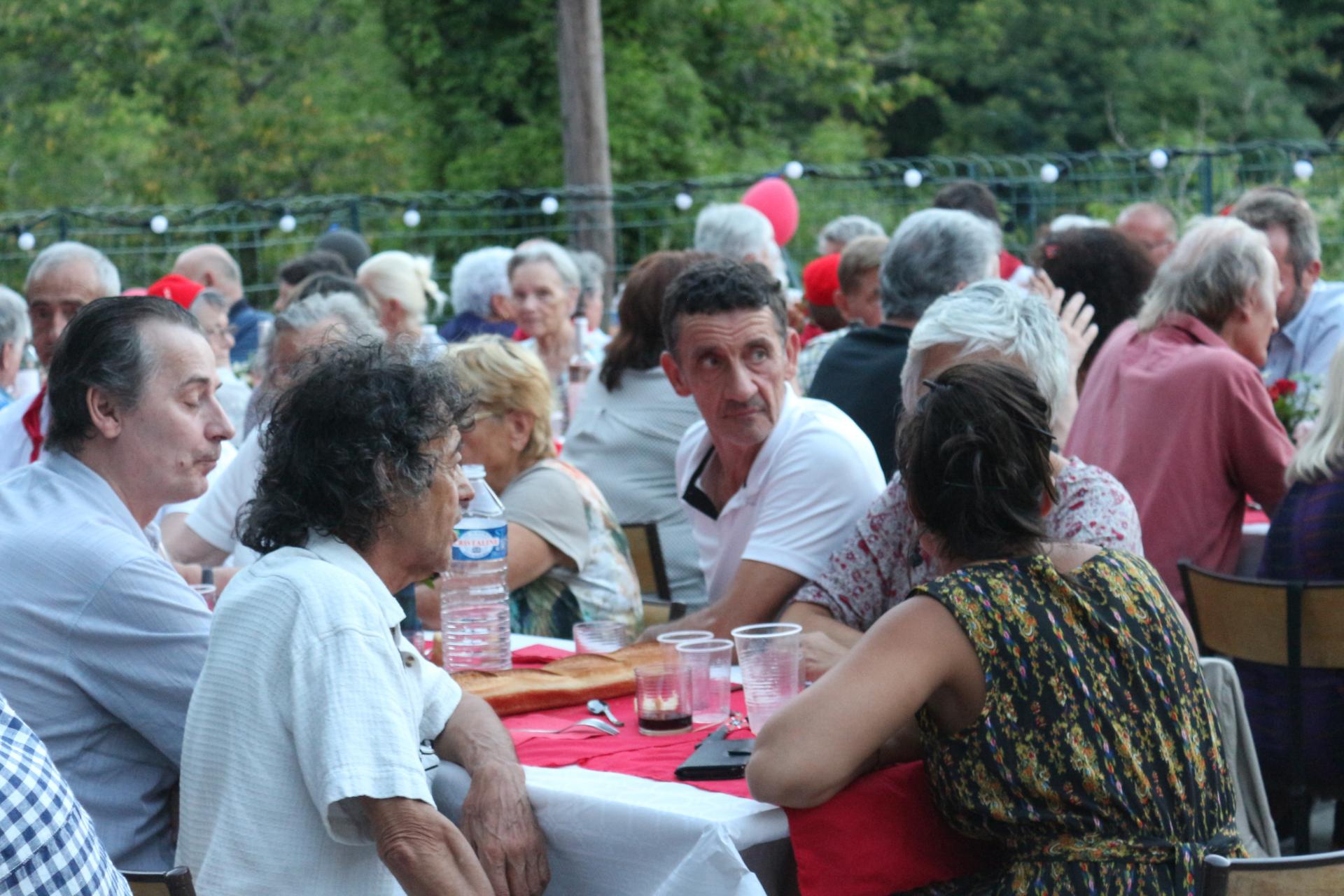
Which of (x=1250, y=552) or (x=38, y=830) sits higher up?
(x=38, y=830)

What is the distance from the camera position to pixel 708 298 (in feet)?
11.1

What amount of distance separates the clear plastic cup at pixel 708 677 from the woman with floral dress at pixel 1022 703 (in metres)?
0.45

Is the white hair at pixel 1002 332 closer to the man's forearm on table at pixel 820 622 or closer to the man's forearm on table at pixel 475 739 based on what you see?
the man's forearm on table at pixel 820 622

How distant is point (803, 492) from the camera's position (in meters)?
3.21

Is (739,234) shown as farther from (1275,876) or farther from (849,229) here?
(1275,876)

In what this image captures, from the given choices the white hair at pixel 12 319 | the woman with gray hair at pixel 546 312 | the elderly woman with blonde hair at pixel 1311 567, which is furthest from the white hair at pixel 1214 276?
the white hair at pixel 12 319

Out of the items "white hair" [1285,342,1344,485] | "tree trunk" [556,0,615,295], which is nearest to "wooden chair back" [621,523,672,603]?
"white hair" [1285,342,1344,485]

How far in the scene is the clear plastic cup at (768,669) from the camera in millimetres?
2469

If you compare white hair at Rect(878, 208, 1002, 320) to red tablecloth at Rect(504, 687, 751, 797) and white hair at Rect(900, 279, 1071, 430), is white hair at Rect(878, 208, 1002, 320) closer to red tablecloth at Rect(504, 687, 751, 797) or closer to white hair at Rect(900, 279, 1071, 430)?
white hair at Rect(900, 279, 1071, 430)

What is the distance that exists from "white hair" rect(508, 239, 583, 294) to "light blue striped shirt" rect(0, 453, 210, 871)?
200 inches

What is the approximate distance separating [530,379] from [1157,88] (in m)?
27.2

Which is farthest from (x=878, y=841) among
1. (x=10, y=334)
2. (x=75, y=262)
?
(x=10, y=334)

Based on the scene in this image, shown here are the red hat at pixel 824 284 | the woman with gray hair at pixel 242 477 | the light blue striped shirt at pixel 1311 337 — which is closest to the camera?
the woman with gray hair at pixel 242 477

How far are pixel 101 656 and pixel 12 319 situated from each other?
139 inches
